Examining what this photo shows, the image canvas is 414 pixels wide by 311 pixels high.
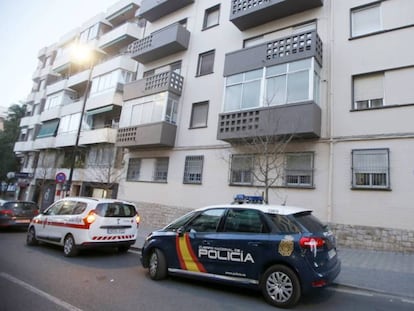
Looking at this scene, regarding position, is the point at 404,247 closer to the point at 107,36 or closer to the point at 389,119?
the point at 389,119

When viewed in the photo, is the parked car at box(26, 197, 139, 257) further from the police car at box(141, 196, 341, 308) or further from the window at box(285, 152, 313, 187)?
the window at box(285, 152, 313, 187)

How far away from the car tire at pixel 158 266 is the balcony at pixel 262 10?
12.3 m

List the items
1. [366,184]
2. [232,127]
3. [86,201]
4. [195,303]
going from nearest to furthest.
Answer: [195,303] < [86,201] < [366,184] < [232,127]

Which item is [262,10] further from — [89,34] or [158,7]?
[89,34]

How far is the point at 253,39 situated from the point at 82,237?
12347mm

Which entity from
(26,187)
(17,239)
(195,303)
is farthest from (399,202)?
(26,187)

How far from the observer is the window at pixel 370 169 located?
1006cm

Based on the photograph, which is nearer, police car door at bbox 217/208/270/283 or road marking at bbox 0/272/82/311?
road marking at bbox 0/272/82/311

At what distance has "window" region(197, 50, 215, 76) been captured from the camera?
1662 centimetres

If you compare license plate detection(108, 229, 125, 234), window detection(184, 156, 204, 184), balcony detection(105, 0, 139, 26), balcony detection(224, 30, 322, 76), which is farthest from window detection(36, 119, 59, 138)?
license plate detection(108, 229, 125, 234)

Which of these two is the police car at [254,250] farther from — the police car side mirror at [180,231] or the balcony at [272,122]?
the balcony at [272,122]

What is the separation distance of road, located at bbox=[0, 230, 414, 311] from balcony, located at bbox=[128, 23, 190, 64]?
14195 millimetres

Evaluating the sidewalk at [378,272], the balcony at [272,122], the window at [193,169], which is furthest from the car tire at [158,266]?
the window at [193,169]

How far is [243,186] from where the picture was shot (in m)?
13.1
